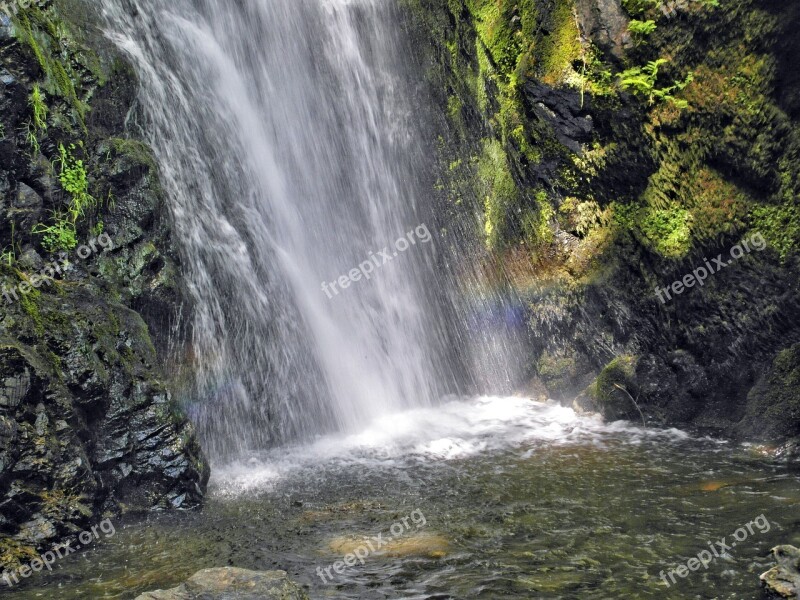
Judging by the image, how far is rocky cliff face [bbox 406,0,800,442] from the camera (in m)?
7.45

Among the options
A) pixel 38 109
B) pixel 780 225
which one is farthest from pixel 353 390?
pixel 780 225

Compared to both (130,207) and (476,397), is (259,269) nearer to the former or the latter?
(130,207)

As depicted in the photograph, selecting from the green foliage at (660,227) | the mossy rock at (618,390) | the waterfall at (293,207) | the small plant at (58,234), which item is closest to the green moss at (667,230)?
the green foliage at (660,227)

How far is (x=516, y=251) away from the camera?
11.3 m

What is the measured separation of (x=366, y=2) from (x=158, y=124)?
7161 mm

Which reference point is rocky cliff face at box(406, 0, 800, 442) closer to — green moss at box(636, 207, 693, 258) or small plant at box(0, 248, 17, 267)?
green moss at box(636, 207, 693, 258)

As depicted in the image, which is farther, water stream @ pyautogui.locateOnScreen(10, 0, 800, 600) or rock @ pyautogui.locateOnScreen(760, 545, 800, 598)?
water stream @ pyautogui.locateOnScreen(10, 0, 800, 600)

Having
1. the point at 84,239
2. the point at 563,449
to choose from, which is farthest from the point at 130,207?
the point at 563,449

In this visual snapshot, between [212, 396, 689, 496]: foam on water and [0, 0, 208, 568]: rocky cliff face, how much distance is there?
107cm

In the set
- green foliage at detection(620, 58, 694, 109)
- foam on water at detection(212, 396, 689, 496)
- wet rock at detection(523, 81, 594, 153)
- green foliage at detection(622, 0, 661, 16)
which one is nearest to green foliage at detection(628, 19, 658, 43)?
green foliage at detection(622, 0, 661, 16)

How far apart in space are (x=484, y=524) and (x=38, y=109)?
7.29m

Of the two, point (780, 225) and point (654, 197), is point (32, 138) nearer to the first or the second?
point (654, 197)

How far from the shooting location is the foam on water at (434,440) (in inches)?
317

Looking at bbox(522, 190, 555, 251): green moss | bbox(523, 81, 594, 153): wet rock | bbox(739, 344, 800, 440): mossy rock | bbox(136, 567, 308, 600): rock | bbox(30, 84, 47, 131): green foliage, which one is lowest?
bbox(739, 344, 800, 440): mossy rock
